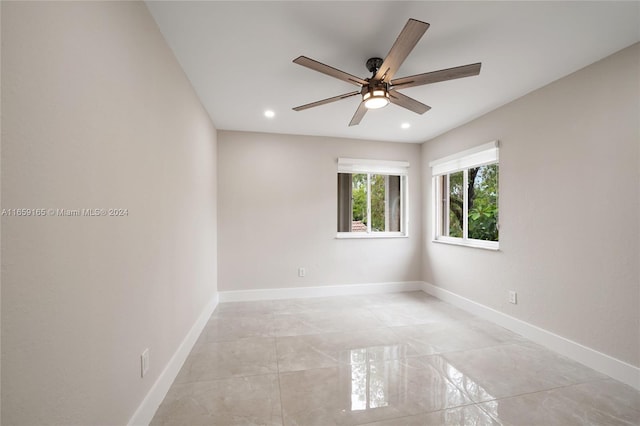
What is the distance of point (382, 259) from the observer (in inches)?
168

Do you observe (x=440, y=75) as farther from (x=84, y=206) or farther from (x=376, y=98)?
(x=84, y=206)

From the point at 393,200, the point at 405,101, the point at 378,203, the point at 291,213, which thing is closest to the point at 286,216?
the point at 291,213

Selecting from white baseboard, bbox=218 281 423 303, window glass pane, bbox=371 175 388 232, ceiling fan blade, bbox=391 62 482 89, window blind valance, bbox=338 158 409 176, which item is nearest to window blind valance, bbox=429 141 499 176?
window blind valance, bbox=338 158 409 176

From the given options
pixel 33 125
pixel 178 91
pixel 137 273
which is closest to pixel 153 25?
pixel 178 91

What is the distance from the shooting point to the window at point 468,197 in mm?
3150

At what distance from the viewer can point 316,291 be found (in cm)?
399

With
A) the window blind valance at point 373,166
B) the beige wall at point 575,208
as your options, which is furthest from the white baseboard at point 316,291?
the window blind valance at point 373,166

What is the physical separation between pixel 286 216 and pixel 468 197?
8.45ft

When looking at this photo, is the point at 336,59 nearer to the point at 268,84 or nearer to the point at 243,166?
the point at 268,84

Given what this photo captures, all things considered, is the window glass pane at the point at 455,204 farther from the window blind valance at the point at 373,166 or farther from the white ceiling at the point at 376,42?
the white ceiling at the point at 376,42

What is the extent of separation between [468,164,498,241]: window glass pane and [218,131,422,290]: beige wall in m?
1.31

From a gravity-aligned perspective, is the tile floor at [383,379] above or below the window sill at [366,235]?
below

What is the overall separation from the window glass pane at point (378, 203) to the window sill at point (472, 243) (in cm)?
87

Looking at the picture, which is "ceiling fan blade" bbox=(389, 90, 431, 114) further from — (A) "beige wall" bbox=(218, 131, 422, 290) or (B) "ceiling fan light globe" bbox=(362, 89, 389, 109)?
(A) "beige wall" bbox=(218, 131, 422, 290)
